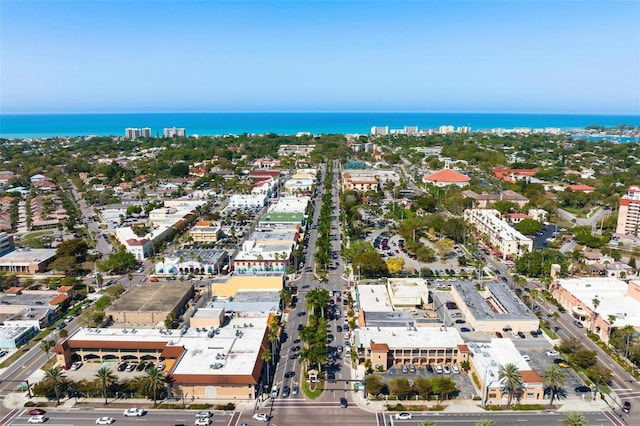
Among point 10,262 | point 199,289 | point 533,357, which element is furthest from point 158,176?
point 533,357

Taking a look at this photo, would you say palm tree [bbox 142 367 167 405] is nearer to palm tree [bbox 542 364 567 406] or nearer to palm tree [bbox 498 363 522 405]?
A: palm tree [bbox 498 363 522 405]

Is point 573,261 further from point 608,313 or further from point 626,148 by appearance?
point 626,148

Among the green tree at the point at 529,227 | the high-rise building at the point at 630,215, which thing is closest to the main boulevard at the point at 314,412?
the green tree at the point at 529,227

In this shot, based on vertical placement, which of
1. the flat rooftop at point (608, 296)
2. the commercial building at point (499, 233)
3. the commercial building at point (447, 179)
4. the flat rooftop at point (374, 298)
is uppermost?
the commercial building at point (447, 179)

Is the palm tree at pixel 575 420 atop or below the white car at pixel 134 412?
atop

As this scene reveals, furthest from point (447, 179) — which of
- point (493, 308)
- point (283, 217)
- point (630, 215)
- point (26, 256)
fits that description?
point (26, 256)

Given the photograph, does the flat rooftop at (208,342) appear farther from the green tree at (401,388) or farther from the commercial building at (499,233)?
the commercial building at (499,233)
